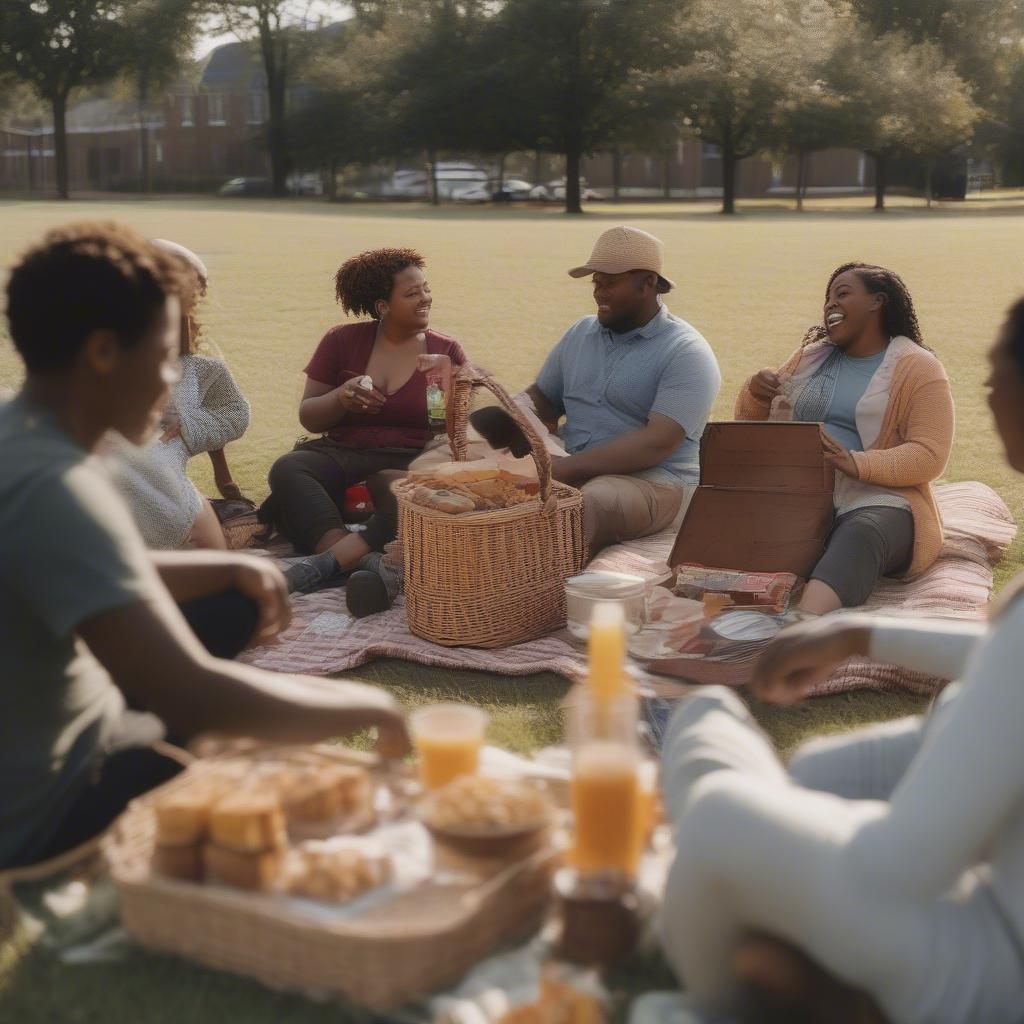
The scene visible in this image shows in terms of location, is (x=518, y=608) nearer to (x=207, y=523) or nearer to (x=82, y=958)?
(x=207, y=523)

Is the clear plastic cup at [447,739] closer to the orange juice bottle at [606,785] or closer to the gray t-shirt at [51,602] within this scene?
the orange juice bottle at [606,785]

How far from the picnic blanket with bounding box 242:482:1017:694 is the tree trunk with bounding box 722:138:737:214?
41.8m

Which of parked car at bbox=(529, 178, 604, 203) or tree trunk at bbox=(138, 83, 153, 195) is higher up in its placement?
tree trunk at bbox=(138, 83, 153, 195)

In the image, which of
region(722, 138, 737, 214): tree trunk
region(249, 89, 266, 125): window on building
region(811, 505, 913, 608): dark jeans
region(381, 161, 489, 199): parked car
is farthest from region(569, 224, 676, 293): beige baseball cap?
region(249, 89, 266, 125): window on building

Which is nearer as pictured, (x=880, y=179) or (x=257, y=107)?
(x=880, y=179)

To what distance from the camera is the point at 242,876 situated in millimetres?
2227

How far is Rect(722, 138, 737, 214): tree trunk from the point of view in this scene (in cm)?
4719

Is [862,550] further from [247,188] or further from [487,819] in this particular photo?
[247,188]

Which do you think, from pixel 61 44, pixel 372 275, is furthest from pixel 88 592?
pixel 61 44

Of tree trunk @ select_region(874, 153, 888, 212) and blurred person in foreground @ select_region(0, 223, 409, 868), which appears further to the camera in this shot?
tree trunk @ select_region(874, 153, 888, 212)

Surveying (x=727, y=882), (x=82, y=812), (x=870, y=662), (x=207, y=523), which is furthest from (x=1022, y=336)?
(x=207, y=523)

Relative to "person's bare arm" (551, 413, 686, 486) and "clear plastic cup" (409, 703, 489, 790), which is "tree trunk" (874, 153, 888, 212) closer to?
"person's bare arm" (551, 413, 686, 486)

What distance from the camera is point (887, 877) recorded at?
72.3 inches

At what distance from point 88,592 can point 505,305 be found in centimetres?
1430
